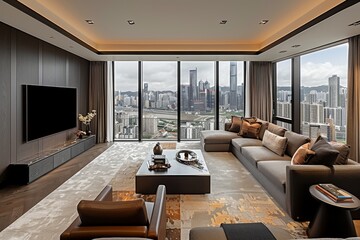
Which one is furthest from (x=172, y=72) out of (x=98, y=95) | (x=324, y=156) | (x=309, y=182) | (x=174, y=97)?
(x=309, y=182)

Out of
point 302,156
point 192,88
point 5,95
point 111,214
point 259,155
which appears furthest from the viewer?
point 192,88

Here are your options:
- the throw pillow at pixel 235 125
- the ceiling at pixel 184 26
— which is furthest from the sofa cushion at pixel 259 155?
the ceiling at pixel 184 26

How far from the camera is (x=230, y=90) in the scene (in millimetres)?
8414

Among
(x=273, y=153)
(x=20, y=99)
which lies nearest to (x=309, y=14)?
(x=273, y=153)

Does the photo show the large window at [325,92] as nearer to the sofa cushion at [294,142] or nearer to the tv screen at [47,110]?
the sofa cushion at [294,142]

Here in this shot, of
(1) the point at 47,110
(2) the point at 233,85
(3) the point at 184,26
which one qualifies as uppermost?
(3) the point at 184,26

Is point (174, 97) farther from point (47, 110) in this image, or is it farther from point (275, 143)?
point (275, 143)

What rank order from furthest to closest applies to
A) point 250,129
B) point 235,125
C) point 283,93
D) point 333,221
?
point 283,93, point 235,125, point 250,129, point 333,221

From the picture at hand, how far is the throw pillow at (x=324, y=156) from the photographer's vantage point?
2.91 m

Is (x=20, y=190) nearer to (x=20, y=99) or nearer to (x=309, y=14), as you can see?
(x=20, y=99)

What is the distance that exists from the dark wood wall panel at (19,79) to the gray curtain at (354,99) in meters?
5.90

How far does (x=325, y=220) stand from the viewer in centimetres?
243

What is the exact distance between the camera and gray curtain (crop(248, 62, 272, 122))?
26.2ft

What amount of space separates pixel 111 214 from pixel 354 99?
15.6 feet
